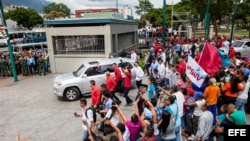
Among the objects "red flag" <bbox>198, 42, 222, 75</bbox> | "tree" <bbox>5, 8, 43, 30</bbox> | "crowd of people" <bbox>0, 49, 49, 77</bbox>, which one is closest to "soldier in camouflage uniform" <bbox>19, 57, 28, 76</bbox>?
"crowd of people" <bbox>0, 49, 49, 77</bbox>

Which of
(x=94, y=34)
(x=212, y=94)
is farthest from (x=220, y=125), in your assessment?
(x=94, y=34)

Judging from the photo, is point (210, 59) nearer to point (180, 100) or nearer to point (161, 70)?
point (180, 100)

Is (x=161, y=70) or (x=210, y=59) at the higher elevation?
(x=210, y=59)

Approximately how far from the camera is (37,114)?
31.2 ft

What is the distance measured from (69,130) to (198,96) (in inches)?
167

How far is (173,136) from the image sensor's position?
5336 mm

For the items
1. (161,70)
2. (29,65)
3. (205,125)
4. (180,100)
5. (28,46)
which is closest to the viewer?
(205,125)

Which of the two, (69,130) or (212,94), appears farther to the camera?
(69,130)

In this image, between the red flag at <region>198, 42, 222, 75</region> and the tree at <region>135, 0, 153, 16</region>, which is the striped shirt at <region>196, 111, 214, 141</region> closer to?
the red flag at <region>198, 42, 222, 75</region>

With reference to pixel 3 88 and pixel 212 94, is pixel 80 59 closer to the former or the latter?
pixel 3 88

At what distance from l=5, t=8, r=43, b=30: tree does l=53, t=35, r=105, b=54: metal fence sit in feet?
162

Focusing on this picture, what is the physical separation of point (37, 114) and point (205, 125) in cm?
679

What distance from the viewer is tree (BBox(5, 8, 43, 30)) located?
60281mm

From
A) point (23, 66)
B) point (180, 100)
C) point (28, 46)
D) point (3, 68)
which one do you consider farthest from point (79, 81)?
point (28, 46)
